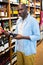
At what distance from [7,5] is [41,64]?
1.96 metres

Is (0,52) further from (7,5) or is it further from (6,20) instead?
A: (7,5)

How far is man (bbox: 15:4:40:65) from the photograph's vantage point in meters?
2.96

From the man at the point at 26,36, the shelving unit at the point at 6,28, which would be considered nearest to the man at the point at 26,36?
the man at the point at 26,36

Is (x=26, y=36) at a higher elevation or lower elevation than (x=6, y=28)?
higher

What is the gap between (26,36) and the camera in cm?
293

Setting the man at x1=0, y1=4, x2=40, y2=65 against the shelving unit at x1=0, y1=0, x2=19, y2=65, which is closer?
the man at x1=0, y1=4, x2=40, y2=65

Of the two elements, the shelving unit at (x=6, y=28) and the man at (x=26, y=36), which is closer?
the man at (x=26, y=36)

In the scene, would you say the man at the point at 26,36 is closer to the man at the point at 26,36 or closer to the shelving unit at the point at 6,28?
the man at the point at 26,36

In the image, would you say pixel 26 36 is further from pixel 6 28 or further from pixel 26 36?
pixel 6 28

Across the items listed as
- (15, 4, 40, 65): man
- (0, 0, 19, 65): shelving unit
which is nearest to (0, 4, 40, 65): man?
(15, 4, 40, 65): man

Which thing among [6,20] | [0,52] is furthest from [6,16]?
[0,52]

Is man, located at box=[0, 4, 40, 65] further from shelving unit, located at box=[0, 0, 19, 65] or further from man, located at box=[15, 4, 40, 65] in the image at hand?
shelving unit, located at box=[0, 0, 19, 65]

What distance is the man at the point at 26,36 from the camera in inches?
117

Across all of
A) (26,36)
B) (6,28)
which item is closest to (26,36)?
(26,36)
